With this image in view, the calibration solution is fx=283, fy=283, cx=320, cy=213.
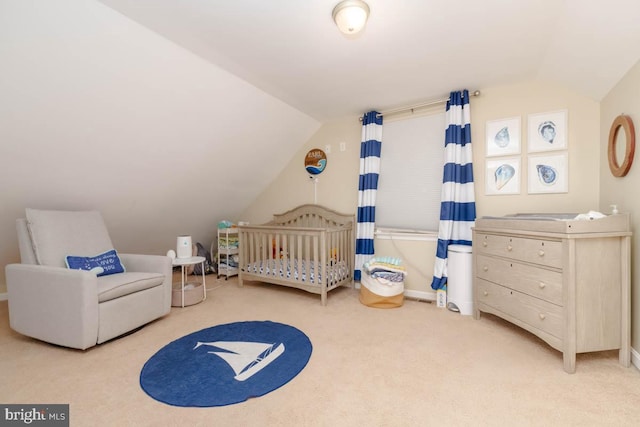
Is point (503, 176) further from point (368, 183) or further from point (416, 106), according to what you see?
point (368, 183)

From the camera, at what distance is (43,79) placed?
189 cm

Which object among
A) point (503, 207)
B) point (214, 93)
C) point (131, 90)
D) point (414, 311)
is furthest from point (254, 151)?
point (503, 207)

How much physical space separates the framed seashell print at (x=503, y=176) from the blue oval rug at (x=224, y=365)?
2.42 m

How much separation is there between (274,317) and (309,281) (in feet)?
1.94

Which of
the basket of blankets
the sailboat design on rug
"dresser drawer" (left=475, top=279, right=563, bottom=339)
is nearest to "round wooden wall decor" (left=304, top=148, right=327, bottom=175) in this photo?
the basket of blankets

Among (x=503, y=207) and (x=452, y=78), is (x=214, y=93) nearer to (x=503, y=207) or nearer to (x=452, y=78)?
(x=452, y=78)

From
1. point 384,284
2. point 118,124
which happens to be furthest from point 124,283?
point 384,284

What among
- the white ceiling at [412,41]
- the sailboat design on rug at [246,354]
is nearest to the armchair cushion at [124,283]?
the sailboat design on rug at [246,354]

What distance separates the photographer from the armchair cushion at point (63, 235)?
2.36 metres

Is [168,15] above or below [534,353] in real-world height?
above

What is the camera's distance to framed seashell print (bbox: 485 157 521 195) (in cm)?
286

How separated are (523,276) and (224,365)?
2.25m

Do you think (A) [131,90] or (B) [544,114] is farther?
(B) [544,114]

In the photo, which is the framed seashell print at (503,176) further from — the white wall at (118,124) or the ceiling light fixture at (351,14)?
the white wall at (118,124)
